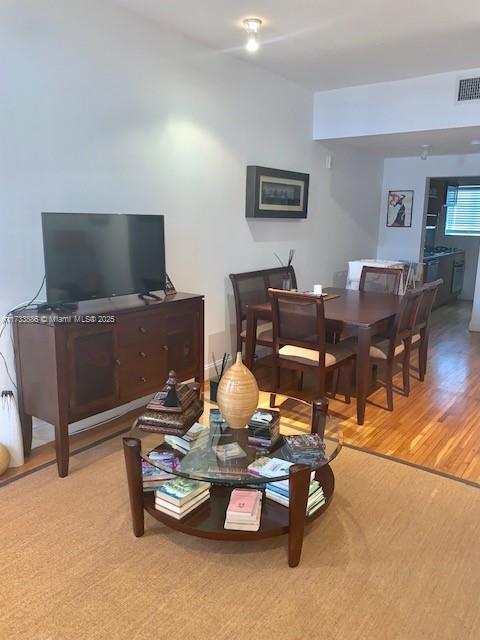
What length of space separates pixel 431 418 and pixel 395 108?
9.40ft

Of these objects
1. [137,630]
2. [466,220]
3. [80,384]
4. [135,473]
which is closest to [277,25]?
[80,384]

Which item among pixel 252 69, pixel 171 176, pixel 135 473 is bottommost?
pixel 135 473

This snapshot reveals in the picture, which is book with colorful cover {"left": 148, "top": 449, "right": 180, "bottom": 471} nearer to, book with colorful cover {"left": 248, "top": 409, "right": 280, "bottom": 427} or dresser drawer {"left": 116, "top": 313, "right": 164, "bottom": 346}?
book with colorful cover {"left": 248, "top": 409, "right": 280, "bottom": 427}

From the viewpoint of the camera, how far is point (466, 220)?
812 centimetres

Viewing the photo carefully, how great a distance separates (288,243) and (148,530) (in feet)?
11.2

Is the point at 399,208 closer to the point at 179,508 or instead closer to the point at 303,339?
the point at 303,339

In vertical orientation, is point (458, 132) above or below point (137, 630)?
above

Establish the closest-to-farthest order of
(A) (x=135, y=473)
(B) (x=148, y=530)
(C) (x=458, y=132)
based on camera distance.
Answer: (A) (x=135, y=473) < (B) (x=148, y=530) < (C) (x=458, y=132)

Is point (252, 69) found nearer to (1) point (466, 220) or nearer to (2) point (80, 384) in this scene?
(2) point (80, 384)

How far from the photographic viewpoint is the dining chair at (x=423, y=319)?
393 cm

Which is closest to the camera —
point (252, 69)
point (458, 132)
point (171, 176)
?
point (171, 176)

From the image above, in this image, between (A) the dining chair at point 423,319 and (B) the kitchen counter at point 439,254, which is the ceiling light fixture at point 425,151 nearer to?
(B) the kitchen counter at point 439,254

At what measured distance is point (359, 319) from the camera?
344 centimetres

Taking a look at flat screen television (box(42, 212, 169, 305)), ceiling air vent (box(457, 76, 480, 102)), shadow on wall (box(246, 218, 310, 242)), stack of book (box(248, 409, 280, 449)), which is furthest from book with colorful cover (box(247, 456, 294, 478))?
ceiling air vent (box(457, 76, 480, 102))
